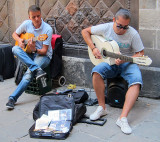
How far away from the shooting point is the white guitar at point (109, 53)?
13.1ft

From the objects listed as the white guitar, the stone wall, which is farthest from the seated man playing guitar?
the stone wall

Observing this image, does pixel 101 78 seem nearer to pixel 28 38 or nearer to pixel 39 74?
pixel 39 74

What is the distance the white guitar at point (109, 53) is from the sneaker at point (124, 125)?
741 mm

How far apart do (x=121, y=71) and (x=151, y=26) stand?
943 mm

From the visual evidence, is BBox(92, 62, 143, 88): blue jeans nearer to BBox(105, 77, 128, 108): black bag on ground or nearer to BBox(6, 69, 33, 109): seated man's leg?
BBox(105, 77, 128, 108): black bag on ground

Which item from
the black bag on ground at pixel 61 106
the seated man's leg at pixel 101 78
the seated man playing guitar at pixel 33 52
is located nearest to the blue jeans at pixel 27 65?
the seated man playing guitar at pixel 33 52

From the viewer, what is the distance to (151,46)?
4.82m

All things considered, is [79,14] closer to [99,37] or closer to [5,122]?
[99,37]

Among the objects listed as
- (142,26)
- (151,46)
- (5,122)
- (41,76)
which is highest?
(142,26)

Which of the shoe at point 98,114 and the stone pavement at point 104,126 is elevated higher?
the shoe at point 98,114

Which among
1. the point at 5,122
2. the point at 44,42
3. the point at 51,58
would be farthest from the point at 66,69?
the point at 5,122

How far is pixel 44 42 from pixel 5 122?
1.51m

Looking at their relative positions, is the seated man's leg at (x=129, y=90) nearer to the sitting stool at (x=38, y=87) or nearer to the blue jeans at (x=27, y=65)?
the blue jeans at (x=27, y=65)

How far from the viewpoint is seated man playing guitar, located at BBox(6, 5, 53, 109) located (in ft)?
16.1
